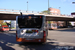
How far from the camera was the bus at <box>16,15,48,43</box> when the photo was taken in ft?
23.9

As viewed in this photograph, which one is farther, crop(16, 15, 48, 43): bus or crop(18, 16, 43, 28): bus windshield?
crop(18, 16, 43, 28): bus windshield

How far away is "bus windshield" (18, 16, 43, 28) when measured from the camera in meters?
7.44

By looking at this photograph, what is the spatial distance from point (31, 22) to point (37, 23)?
19.4 inches

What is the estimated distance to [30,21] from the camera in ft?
24.8

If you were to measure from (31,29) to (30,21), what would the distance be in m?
0.66

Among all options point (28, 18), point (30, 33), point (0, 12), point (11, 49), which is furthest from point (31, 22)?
point (0, 12)

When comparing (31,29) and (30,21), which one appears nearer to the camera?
(31,29)

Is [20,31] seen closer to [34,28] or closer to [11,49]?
[34,28]

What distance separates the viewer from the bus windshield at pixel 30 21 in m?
7.44

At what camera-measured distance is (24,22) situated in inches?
300

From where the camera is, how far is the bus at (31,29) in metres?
7.29

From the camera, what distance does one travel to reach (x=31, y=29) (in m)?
7.37

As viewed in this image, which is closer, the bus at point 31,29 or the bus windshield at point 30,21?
the bus at point 31,29

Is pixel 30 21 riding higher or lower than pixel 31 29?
higher
